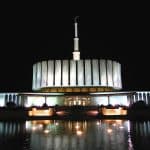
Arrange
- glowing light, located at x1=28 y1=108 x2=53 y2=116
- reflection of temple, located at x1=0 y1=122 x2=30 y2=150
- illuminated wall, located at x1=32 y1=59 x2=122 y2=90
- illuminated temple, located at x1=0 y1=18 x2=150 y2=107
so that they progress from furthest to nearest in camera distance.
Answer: illuminated wall, located at x1=32 y1=59 x2=122 y2=90 < illuminated temple, located at x1=0 y1=18 x2=150 y2=107 < glowing light, located at x1=28 y1=108 x2=53 y2=116 < reflection of temple, located at x1=0 y1=122 x2=30 y2=150

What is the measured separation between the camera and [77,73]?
4891 cm

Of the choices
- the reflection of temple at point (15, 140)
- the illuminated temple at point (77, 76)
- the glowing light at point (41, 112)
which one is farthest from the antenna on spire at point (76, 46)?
the reflection of temple at point (15, 140)

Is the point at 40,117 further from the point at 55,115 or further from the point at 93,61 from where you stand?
the point at 93,61

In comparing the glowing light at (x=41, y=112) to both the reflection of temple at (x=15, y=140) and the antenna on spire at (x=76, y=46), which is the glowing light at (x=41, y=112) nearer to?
the reflection of temple at (x=15, y=140)

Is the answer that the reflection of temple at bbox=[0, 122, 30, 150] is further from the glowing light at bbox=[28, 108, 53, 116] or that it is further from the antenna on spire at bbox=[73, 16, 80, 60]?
the antenna on spire at bbox=[73, 16, 80, 60]

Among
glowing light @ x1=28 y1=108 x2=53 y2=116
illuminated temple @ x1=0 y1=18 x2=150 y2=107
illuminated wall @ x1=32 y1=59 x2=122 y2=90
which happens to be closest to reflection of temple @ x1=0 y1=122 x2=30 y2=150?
glowing light @ x1=28 y1=108 x2=53 y2=116

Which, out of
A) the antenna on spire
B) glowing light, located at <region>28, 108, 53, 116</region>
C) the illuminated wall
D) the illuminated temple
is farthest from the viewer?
the antenna on spire

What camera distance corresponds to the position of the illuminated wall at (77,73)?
48.3 metres

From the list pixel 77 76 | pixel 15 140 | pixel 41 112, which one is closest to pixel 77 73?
pixel 77 76

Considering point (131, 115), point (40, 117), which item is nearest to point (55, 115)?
point (40, 117)

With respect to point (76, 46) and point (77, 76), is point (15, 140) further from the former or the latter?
point (76, 46)

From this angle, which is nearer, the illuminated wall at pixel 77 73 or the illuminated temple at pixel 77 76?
the illuminated temple at pixel 77 76

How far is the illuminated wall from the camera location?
48.3 meters

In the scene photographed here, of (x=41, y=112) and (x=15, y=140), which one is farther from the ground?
(x=41, y=112)
